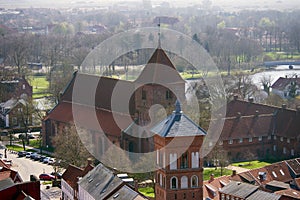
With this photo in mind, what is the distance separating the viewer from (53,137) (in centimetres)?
6762

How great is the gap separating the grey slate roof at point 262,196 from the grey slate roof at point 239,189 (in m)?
0.47

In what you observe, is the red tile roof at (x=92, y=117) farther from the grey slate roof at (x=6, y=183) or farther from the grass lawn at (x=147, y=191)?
the grey slate roof at (x=6, y=183)

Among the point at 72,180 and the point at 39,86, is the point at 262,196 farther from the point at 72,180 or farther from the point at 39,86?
the point at 39,86

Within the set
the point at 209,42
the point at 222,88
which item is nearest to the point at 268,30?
the point at 209,42

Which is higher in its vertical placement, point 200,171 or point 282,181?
point 200,171

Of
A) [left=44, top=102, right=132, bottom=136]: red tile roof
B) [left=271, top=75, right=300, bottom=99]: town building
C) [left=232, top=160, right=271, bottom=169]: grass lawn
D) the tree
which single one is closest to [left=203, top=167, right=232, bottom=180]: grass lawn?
[left=232, top=160, right=271, bottom=169]: grass lawn

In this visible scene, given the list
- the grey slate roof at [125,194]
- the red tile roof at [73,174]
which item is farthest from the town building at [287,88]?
the grey slate roof at [125,194]

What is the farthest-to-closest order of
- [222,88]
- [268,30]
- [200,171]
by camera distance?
[268,30], [222,88], [200,171]

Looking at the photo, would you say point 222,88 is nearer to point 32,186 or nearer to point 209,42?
Result: point 32,186

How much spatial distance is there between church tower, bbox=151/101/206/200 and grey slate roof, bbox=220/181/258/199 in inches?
363

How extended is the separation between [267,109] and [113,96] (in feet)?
44.4

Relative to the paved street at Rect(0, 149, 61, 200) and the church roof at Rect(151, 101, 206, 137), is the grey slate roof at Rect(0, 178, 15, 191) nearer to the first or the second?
the church roof at Rect(151, 101, 206, 137)

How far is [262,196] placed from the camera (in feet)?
148

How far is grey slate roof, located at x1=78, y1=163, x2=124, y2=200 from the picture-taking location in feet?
138
